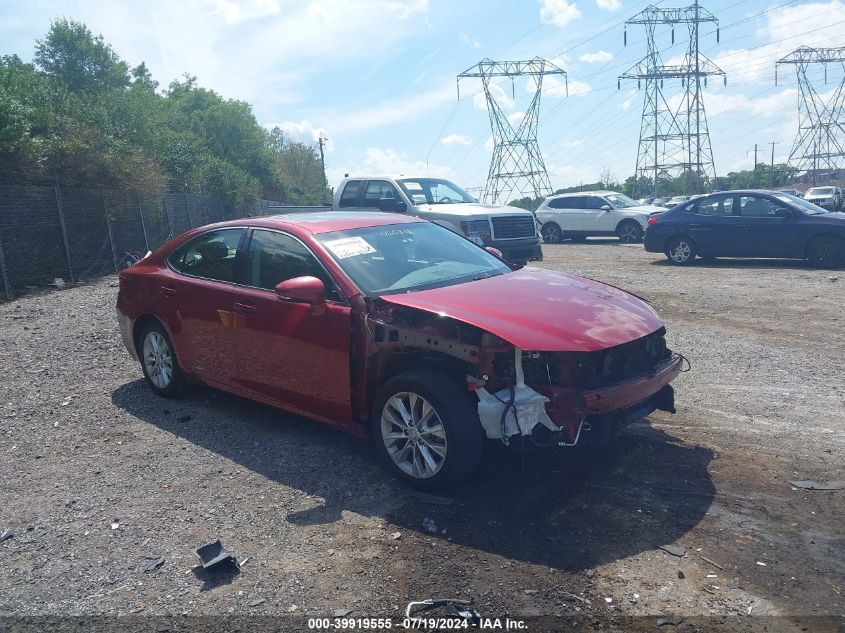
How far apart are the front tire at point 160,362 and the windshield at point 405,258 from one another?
77.4 inches

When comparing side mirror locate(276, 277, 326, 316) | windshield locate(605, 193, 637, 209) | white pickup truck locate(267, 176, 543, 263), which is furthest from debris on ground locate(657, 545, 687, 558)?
windshield locate(605, 193, 637, 209)

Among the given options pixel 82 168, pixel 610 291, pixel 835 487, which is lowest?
pixel 835 487

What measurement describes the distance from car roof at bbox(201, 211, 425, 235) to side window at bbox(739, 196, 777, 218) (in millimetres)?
10861

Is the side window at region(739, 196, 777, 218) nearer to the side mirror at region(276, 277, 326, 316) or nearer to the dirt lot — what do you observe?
the dirt lot

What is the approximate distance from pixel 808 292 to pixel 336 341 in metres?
9.21

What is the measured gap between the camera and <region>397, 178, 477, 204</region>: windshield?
14773 millimetres

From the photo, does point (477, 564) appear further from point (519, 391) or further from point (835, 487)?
point (835, 487)

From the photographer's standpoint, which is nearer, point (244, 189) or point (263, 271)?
point (263, 271)

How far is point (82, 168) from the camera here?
17.9 m

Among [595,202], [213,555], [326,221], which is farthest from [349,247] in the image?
[595,202]

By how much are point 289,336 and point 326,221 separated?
3.75ft

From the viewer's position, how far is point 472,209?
14297mm

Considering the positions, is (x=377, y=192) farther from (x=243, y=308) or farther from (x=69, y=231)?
(x=243, y=308)

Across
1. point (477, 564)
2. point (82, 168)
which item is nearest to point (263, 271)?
point (477, 564)
